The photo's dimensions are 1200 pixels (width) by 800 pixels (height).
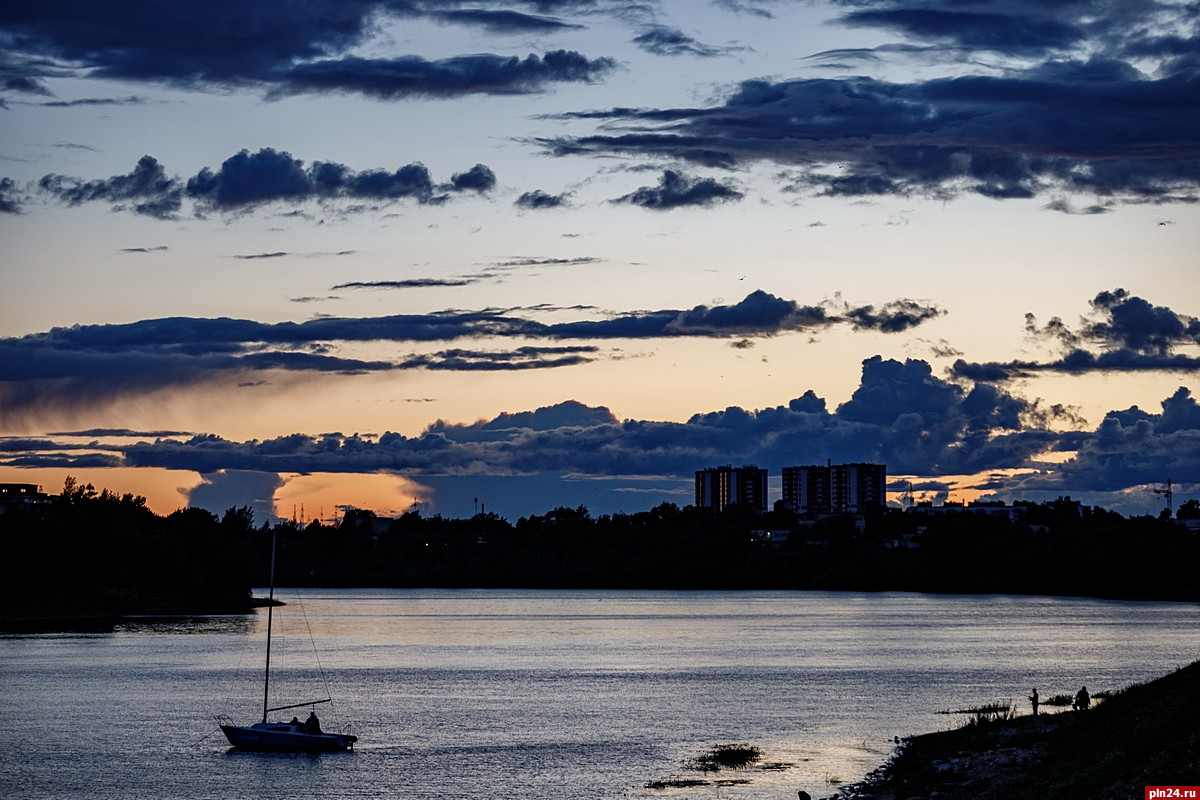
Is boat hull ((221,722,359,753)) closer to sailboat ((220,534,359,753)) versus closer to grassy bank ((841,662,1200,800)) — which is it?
sailboat ((220,534,359,753))

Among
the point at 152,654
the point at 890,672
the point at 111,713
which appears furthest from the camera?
the point at 152,654

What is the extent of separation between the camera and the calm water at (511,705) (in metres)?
73.2

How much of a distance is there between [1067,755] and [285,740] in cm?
4576

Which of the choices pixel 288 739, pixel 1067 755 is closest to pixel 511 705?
pixel 288 739

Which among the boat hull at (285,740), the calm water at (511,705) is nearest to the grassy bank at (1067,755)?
the calm water at (511,705)

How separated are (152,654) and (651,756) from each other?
9264 cm

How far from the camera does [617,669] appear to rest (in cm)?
14262

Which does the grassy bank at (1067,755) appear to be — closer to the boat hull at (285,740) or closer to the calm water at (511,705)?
the calm water at (511,705)

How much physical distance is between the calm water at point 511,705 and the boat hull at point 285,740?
52.8 inches

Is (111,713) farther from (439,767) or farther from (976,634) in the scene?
(976,634)

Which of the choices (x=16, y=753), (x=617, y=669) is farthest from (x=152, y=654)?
(x=16, y=753)

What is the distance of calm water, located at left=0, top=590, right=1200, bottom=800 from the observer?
73.2 m

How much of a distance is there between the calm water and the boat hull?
1.34 meters

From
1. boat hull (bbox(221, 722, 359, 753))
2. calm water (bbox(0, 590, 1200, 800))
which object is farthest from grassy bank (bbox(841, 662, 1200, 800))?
boat hull (bbox(221, 722, 359, 753))
